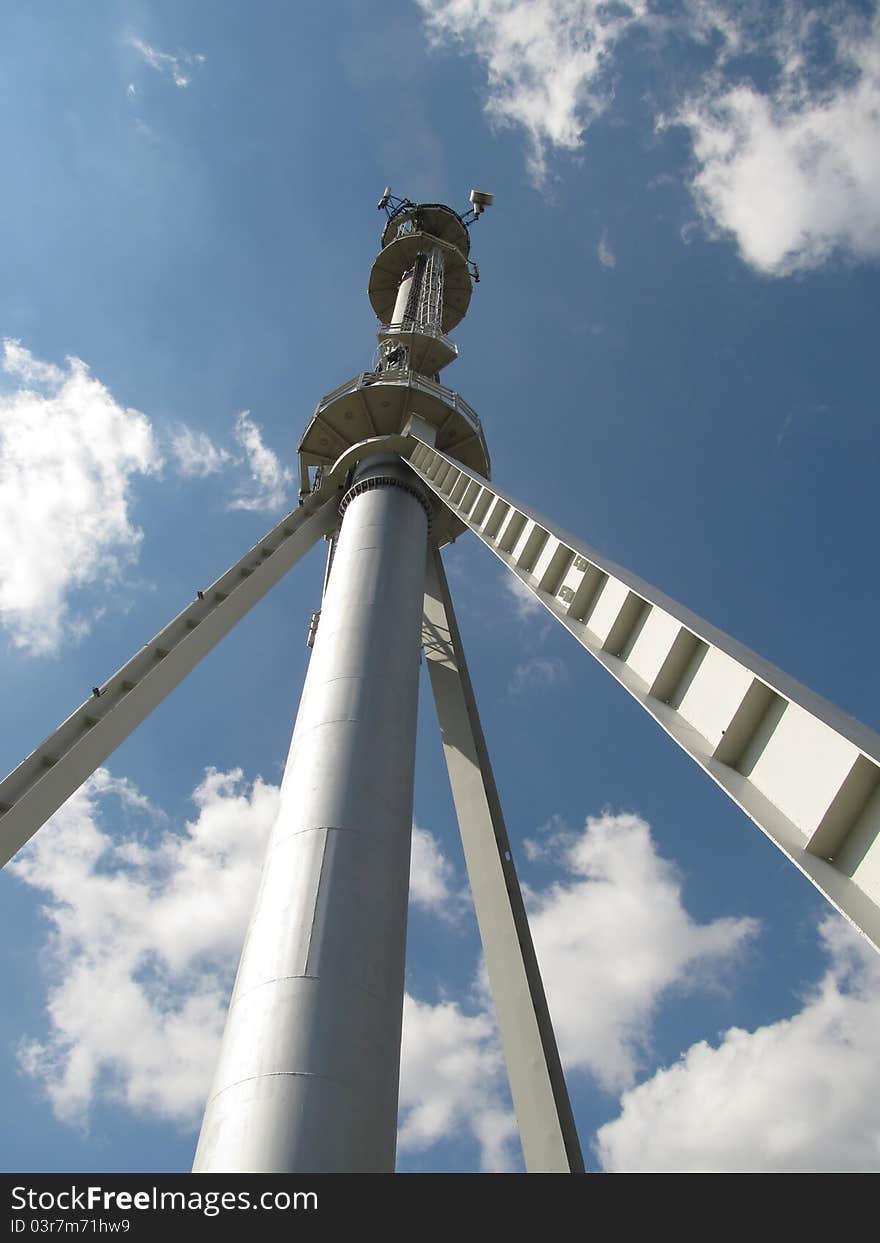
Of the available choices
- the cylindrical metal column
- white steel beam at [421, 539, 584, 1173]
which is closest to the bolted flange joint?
white steel beam at [421, 539, 584, 1173]

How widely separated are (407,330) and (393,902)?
16.5 m

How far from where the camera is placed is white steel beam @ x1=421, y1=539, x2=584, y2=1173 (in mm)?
10750

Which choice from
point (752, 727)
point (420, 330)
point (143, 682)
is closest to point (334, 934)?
point (752, 727)

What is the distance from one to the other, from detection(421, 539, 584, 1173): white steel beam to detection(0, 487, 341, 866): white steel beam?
3.58m

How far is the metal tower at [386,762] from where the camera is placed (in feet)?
14.1

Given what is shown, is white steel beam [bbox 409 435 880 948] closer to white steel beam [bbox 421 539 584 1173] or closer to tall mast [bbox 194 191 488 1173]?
tall mast [bbox 194 191 488 1173]

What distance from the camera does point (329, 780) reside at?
32.4 feet

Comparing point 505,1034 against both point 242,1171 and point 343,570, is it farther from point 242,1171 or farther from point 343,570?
point 343,570

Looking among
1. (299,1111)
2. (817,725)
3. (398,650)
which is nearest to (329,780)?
(398,650)

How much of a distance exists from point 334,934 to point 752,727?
214 inches

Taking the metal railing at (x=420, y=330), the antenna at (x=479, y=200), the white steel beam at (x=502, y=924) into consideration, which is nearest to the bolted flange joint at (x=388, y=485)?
the white steel beam at (x=502, y=924)

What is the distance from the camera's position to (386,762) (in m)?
10.4

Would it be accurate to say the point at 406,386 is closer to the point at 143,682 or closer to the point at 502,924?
the point at 143,682

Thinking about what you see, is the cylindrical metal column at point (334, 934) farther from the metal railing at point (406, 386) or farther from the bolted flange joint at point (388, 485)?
the metal railing at point (406, 386)
